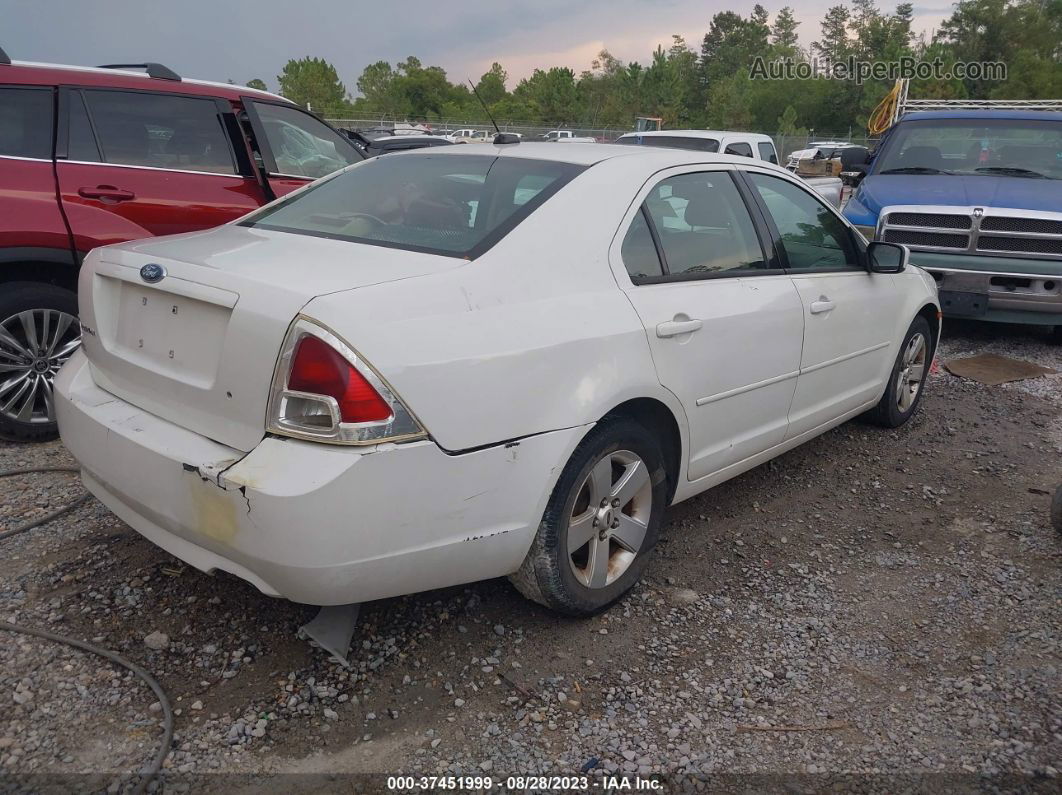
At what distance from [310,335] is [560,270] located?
0.91m

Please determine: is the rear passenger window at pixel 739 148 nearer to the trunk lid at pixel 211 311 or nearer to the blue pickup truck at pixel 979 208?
the blue pickup truck at pixel 979 208

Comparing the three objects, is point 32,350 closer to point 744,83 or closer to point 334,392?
point 334,392

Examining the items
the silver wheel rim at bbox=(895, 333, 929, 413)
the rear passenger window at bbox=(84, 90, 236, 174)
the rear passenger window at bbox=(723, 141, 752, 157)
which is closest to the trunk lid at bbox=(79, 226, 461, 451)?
the rear passenger window at bbox=(84, 90, 236, 174)

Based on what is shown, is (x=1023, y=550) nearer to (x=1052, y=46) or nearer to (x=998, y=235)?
(x=998, y=235)

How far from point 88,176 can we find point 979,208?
6.73 m

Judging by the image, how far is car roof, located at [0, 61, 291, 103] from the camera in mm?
4535

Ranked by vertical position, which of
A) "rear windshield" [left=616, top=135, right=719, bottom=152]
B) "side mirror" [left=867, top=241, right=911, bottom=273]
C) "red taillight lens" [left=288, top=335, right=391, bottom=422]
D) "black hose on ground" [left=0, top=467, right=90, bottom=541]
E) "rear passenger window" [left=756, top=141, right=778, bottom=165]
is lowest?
"black hose on ground" [left=0, top=467, right=90, bottom=541]

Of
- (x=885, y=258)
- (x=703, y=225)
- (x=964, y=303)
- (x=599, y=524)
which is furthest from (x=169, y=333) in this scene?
(x=964, y=303)

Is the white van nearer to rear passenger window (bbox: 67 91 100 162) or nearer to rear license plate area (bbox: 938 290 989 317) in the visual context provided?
rear license plate area (bbox: 938 290 989 317)

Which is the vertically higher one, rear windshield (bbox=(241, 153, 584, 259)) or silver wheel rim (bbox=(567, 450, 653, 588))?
rear windshield (bbox=(241, 153, 584, 259))

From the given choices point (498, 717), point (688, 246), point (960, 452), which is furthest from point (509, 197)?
point (960, 452)

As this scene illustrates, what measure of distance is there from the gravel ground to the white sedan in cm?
35

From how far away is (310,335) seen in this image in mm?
2285

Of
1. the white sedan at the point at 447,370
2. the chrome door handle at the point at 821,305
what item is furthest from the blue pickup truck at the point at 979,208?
the white sedan at the point at 447,370
